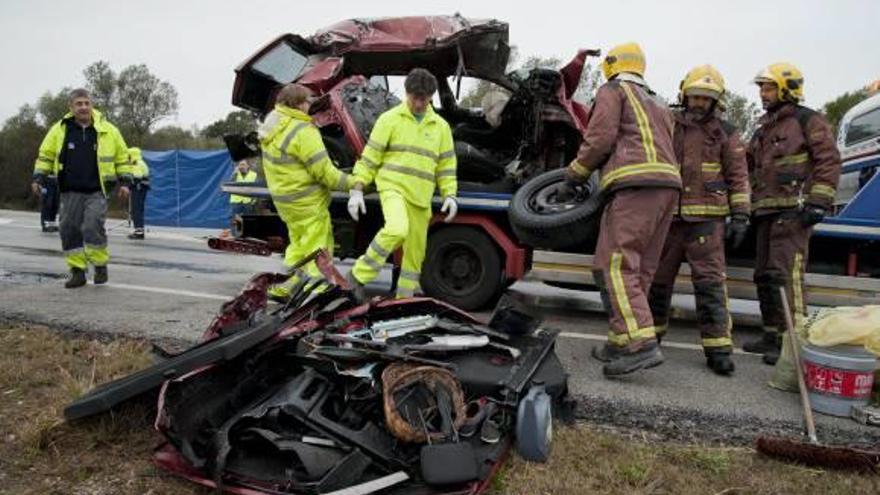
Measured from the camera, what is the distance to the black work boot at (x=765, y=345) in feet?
14.9

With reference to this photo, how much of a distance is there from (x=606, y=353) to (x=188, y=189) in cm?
1407

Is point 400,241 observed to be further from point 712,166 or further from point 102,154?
point 102,154

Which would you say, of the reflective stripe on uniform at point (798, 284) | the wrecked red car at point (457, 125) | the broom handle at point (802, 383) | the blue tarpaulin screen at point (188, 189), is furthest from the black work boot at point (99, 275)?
the blue tarpaulin screen at point (188, 189)

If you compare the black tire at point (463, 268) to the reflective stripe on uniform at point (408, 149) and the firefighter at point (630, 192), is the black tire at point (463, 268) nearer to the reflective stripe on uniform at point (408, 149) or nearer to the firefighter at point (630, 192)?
the reflective stripe on uniform at point (408, 149)

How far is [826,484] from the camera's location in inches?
97.3

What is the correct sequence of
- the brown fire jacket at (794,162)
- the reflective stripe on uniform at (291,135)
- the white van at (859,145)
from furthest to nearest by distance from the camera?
the white van at (859,145), the reflective stripe on uniform at (291,135), the brown fire jacket at (794,162)

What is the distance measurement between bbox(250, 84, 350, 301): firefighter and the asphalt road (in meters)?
0.91

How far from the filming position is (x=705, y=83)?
4090 millimetres

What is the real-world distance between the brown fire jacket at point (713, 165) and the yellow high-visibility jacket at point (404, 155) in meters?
1.68

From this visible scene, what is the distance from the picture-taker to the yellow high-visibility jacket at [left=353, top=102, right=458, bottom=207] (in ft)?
15.9

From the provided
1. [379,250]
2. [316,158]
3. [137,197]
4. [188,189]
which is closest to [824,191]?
[379,250]

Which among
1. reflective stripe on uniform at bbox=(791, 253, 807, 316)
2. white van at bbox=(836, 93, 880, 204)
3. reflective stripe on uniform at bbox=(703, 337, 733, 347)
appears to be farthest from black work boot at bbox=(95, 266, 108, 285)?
white van at bbox=(836, 93, 880, 204)

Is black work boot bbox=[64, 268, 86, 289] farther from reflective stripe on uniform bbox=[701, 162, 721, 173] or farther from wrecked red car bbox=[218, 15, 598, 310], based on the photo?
reflective stripe on uniform bbox=[701, 162, 721, 173]

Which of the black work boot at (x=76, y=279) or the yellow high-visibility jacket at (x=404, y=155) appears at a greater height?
the yellow high-visibility jacket at (x=404, y=155)
